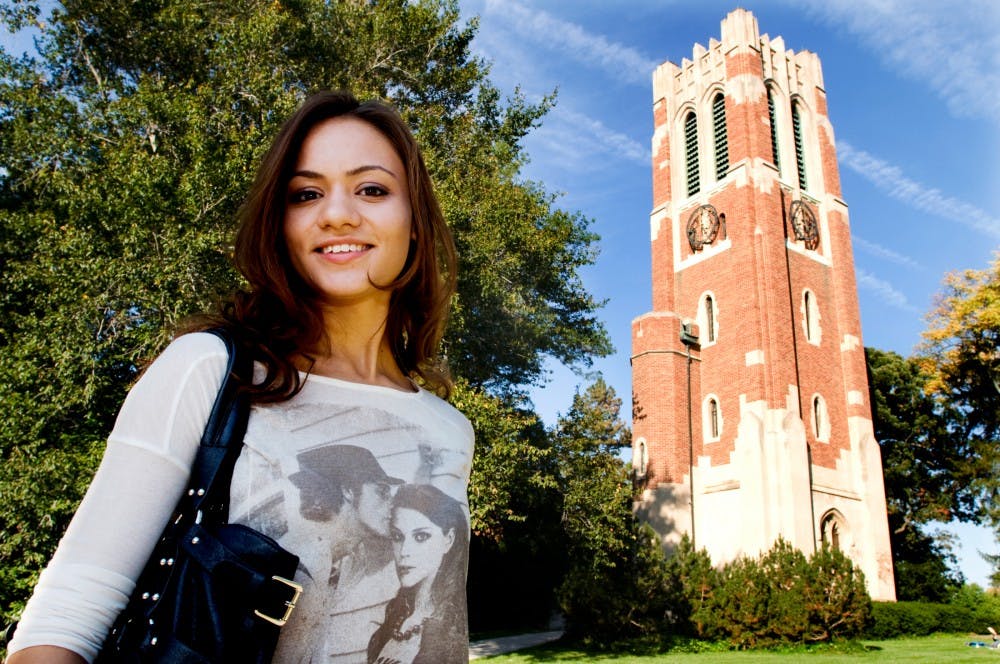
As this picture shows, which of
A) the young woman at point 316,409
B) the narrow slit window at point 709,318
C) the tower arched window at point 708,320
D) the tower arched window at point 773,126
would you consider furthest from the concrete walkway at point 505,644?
the tower arched window at point 773,126

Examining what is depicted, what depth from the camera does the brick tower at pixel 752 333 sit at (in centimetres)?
2089

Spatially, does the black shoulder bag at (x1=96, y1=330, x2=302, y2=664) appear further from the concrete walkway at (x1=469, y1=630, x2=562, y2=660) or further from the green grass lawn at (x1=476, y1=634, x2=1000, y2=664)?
the concrete walkway at (x1=469, y1=630, x2=562, y2=660)

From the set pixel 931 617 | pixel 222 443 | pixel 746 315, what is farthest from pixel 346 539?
pixel 931 617

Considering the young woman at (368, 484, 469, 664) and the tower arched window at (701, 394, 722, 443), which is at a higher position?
the tower arched window at (701, 394, 722, 443)

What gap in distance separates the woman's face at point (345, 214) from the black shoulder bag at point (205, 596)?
0.53 m

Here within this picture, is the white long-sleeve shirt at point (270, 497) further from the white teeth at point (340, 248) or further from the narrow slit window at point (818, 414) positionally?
the narrow slit window at point (818, 414)

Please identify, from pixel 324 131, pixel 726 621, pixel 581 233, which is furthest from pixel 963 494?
pixel 324 131

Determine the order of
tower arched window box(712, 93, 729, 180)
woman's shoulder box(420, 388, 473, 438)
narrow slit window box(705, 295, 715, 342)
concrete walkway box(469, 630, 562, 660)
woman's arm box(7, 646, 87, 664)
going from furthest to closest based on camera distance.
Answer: tower arched window box(712, 93, 729, 180), narrow slit window box(705, 295, 715, 342), concrete walkway box(469, 630, 562, 660), woman's shoulder box(420, 388, 473, 438), woman's arm box(7, 646, 87, 664)

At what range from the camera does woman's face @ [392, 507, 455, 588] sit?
1225mm

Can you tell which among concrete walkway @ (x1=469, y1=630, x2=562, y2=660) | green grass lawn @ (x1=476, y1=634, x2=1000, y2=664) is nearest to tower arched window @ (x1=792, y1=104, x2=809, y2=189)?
green grass lawn @ (x1=476, y1=634, x2=1000, y2=664)

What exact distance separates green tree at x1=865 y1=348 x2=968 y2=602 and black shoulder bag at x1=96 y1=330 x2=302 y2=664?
31219 millimetres

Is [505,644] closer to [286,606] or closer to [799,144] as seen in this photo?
[286,606]

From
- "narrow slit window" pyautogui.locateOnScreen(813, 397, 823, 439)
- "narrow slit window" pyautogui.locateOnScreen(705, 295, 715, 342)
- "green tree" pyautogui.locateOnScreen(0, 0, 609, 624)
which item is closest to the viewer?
"green tree" pyautogui.locateOnScreen(0, 0, 609, 624)

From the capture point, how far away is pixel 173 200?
1039 cm
